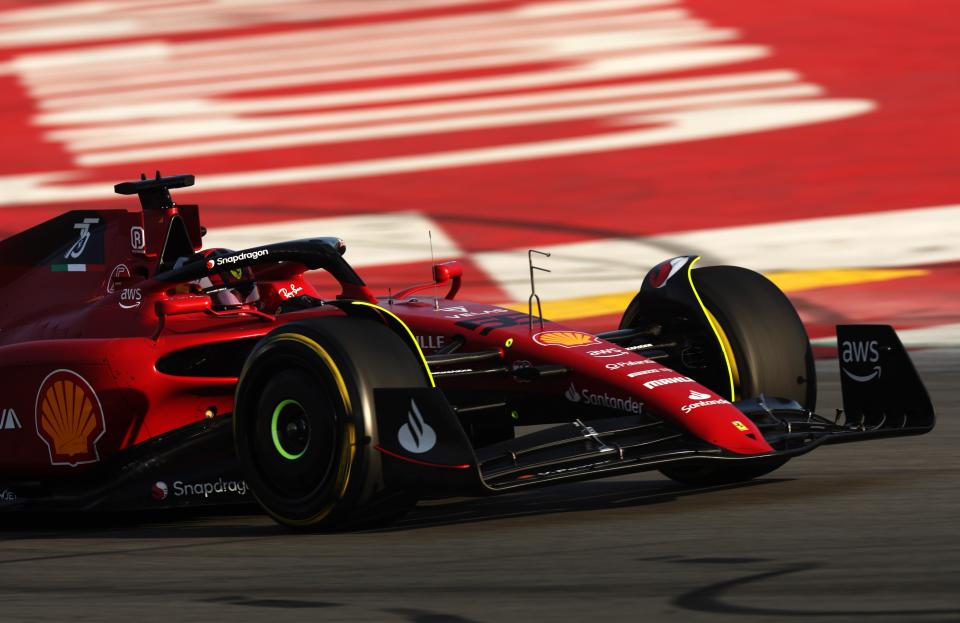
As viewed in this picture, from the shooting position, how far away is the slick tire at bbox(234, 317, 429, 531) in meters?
6.52

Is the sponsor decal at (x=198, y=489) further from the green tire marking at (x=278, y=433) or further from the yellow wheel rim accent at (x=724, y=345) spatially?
the yellow wheel rim accent at (x=724, y=345)

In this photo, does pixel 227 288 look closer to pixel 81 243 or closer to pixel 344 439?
pixel 81 243

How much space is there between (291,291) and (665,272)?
1.86 m

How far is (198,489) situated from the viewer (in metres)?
7.27

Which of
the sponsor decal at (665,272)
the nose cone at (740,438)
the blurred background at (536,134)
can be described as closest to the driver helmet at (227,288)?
the sponsor decal at (665,272)

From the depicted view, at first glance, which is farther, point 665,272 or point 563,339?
point 665,272

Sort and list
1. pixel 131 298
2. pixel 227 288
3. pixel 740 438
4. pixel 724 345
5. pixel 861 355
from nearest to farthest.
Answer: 1. pixel 740 438
2. pixel 861 355
3. pixel 131 298
4. pixel 724 345
5. pixel 227 288

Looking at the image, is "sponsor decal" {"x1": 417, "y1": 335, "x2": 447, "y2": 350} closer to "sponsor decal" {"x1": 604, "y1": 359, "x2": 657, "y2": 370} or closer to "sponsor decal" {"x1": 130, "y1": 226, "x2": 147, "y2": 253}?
"sponsor decal" {"x1": 604, "y1": 359, "x2": 657, "y2": 370}

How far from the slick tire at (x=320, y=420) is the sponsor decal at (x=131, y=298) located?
3.98ft

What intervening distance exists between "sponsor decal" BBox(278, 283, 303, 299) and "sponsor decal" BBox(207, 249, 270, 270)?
81 cm

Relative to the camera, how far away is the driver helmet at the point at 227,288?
27.1 feet

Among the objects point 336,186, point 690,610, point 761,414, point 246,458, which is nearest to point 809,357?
point 761,414

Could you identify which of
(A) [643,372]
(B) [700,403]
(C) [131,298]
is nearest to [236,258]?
(C) [131,298]

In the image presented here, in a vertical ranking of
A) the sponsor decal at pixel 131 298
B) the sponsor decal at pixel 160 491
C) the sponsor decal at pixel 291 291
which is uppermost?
the sponsor decal at pixel 131 298
